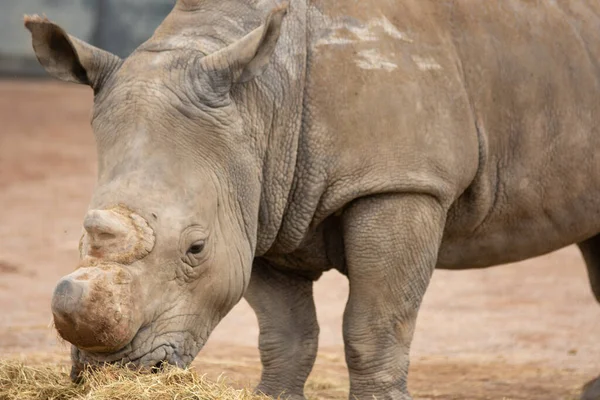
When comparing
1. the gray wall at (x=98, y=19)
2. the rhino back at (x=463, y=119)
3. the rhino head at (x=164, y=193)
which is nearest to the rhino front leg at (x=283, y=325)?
the rhino back at (x=463, y=119)

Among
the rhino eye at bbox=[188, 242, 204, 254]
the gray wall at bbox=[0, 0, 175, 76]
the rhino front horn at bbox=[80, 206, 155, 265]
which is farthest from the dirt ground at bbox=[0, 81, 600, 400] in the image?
the gray wall at bbox=[0, 0, 175, 76]

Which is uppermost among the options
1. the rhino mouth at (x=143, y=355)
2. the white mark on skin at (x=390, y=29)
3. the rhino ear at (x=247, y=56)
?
the rhino ear at (x=247, y=56)

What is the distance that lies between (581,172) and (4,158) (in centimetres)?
1063

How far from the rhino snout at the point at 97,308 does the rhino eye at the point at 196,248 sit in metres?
0.34

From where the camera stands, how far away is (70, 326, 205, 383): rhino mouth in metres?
5.00

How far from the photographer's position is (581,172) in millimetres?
6484

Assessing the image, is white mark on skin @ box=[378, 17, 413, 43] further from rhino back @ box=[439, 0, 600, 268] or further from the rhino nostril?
the rhino nostril

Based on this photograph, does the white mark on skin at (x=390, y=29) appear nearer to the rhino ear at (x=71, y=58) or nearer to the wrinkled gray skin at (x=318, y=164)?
the wrinkled gray skin at (x=318, y=164)

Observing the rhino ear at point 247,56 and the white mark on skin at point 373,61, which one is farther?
the white mark on skin at point 373,61

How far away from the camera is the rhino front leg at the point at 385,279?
5.75 meters

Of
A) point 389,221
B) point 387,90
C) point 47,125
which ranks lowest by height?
point 47,125

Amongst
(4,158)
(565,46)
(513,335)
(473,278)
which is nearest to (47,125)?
(4,158)

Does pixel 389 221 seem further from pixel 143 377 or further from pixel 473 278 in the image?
pixel 473 278

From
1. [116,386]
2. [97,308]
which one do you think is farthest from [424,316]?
[97,308]
